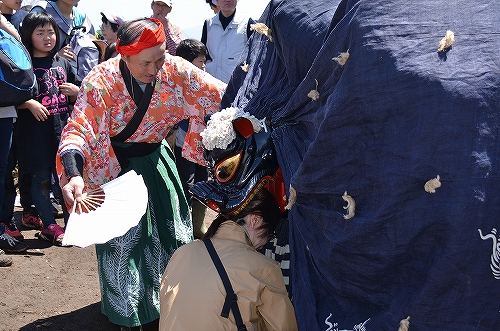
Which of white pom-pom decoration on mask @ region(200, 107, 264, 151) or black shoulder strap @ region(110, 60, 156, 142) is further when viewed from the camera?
black shoulder strap @ region(110, 60, 156, 142)

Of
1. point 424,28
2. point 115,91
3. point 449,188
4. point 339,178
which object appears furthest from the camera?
point 115,91

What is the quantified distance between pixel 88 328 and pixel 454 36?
9.69 ft

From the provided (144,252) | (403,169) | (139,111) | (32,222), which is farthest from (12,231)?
(403,169)

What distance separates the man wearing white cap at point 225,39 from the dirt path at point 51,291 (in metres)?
2.20

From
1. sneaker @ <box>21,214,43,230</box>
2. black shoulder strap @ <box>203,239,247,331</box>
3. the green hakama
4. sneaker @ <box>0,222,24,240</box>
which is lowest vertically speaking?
sneaker @ <box>21,214,43,230</box>

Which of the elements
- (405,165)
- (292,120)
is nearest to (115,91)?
(292,120)

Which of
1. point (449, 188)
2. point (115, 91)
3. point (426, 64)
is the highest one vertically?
point (426, 64)

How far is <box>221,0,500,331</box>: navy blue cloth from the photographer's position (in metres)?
1.71

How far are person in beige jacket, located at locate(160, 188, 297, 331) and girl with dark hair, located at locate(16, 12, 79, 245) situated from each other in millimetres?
2911

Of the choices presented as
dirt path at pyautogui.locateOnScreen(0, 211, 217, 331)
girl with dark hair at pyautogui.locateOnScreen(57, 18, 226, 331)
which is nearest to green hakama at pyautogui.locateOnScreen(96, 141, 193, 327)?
girl with dark hair at pyautogui.locateOnScreen(57, 18, 226, 331)

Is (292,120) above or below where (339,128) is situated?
below

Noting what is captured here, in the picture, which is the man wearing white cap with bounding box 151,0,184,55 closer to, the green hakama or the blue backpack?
the blue backpack

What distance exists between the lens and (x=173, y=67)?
11.5 feet

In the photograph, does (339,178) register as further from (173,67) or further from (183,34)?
(183,34)
